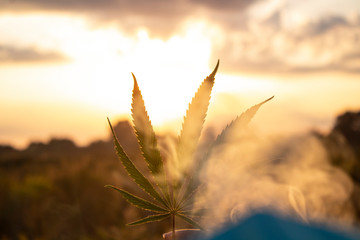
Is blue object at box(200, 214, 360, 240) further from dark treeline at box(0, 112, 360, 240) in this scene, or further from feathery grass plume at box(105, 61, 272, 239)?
dark treeline at box(0, 112, 360, 240)

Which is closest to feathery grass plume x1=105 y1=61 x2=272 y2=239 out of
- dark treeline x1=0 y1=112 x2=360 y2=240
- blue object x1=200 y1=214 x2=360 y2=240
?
blue object x1=200 y1=214 x2=360 y2=240

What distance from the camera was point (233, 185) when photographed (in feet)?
3.15

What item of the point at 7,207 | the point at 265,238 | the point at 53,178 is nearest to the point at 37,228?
the point at 7,207

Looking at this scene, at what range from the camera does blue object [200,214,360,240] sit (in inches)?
19.8

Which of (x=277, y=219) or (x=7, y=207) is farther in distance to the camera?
(x=7, y=207)

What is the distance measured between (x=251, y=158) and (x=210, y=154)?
133mm

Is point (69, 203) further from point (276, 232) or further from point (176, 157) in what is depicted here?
point (276, 232)

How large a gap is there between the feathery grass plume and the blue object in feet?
1.34

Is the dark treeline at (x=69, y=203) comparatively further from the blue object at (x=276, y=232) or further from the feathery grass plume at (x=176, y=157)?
the blue object at (x=276, y=232)

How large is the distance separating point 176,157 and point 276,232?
19.5 inches

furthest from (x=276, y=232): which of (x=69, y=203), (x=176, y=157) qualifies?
(x=69, y=203)

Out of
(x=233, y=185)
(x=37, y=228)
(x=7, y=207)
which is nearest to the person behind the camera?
(x=233, y=185)

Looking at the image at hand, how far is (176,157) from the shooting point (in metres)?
0.99

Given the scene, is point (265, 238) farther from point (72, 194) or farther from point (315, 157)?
point (72, 194)
